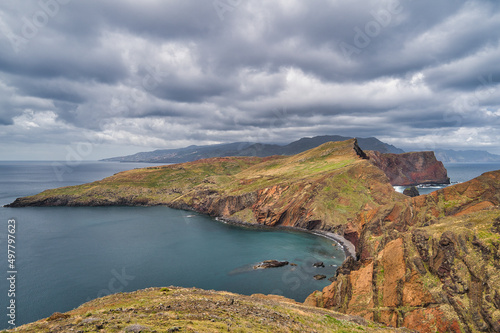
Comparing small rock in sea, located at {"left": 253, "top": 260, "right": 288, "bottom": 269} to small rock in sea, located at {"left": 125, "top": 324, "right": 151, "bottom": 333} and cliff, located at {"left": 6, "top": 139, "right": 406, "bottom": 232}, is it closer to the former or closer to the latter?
cliff, located at {"left": 6, "top": 139, "right": 406, "bottom": 232}

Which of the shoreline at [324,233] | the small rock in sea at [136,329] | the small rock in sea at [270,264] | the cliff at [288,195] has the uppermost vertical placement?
the small rock in sea at [136,329]

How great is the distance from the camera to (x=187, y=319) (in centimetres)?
2172

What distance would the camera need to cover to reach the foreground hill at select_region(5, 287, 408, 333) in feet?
59.5

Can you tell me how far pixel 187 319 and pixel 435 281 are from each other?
114ft

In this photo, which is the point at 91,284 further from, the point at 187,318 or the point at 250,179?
the point at 250,179

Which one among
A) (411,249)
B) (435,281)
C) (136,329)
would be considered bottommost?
(435,281)

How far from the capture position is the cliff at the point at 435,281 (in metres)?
30.1

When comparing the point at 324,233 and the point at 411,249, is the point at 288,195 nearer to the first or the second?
the point at 324,233

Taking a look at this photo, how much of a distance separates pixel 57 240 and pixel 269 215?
92510mm

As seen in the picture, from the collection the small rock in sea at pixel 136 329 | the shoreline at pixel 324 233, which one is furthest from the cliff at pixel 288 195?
the small rock in sea at pixel 136 329

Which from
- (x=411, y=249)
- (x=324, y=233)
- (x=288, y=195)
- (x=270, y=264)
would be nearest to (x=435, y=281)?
(x=411, y=249)

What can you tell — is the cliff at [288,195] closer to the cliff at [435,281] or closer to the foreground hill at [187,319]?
the cliff at [435,281]

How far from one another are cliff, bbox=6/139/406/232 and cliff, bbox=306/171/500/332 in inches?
2563

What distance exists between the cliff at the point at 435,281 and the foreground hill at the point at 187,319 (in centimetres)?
589
